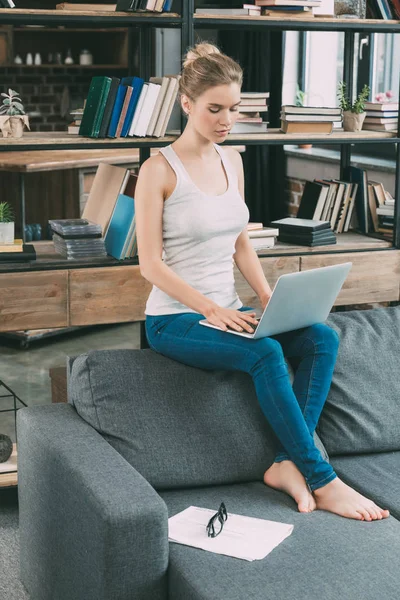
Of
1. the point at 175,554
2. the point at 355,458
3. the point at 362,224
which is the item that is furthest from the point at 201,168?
the point at 362,224

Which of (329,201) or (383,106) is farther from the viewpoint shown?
(329,201)

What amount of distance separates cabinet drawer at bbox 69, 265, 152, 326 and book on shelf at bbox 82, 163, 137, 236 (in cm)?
24

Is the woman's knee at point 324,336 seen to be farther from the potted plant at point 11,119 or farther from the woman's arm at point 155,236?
the potted plant at point 11,119

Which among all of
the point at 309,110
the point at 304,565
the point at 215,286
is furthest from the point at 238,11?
the point at 304,565

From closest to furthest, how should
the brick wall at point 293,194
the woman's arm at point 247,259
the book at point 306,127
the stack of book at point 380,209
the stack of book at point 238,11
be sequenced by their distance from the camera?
the woman's arm at point 247,259 → the stack of book at point 238,11 → the book at point 306,127 → the stack of book at point 380,209 → the brick wall at point 293,194

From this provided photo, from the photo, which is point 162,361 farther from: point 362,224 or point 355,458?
point 362,224

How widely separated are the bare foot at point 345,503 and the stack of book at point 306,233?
1541 mm

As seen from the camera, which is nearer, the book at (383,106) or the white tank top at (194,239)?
the white tank top at (194,239)

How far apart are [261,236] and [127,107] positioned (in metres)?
0.73

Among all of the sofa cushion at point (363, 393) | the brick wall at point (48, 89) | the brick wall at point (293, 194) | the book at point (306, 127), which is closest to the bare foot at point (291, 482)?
the sofa cushion at point (363, 393)

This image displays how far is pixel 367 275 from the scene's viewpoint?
3.78 metres

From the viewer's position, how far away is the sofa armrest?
199cm

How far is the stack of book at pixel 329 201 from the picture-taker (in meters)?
3.96

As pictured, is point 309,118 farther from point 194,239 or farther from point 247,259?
point 194,239
